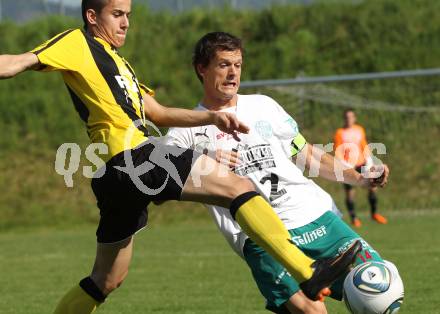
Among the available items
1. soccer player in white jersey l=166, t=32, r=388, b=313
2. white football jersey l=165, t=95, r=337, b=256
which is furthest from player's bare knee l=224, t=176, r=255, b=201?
white football jersey l=165, t=95, r=337, b=256

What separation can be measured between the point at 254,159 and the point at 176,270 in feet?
17.3

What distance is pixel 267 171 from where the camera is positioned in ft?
17.5

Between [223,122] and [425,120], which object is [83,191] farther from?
[223,122]

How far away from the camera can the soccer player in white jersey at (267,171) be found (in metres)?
5.22

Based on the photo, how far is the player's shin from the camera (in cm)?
532

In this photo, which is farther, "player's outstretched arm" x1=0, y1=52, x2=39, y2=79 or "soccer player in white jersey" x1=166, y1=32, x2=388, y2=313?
"soccer player in white jersey" x1=166, y1=32, x2=388, y2=313

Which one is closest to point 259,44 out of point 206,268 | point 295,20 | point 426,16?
point 295,20

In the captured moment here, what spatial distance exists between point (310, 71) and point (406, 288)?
15.3 metres

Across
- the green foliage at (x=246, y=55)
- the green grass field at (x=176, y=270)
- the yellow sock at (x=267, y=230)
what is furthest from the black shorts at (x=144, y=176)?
the green foliage at (x=246, y=55)

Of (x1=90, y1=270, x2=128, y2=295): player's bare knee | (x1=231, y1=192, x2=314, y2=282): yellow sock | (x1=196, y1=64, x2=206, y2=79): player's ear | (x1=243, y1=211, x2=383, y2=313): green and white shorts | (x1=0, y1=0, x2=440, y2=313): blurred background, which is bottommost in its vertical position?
(x1=0, y1=0, x2=440, y2=313): blurred background

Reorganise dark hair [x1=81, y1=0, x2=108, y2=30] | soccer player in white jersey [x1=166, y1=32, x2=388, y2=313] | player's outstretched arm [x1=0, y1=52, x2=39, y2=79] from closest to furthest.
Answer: player's outstretched arm [x1=0, y1=52, x2=39, y2=79] → dark hair [x1=81, y1=0, x2=108, y2=30] → soccer player in white jersey [x1=166, y1=32, x2=388, y2=313]

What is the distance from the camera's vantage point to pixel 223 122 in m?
4.64

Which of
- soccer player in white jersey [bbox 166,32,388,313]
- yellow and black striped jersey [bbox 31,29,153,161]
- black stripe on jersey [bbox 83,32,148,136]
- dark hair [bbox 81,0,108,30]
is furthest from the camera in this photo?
soccer player in white jersey [bbox 166,32,388,313]

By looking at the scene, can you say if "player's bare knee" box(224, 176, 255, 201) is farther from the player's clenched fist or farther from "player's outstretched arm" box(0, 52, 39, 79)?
"player's outstretched arm" box(0, 52, 39, 79)
